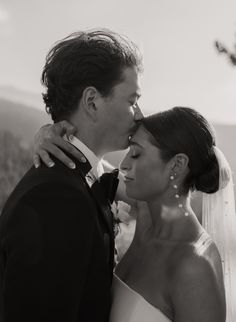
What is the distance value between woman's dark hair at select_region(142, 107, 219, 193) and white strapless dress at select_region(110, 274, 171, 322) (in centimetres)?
79

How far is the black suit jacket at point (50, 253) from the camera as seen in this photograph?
2670mm

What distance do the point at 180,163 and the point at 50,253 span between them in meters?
1.23

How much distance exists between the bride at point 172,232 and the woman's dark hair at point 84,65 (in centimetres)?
46

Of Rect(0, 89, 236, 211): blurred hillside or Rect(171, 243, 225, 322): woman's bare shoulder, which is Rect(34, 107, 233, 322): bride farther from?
Rect(0, 89, 236, 211): blurred hillside

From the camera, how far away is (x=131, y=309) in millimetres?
3500

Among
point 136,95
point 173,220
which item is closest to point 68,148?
point 136,95

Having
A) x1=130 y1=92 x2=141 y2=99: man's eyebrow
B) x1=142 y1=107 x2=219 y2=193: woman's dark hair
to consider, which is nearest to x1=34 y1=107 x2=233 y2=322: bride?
x1=142 y1=107 x2=219 y2=193: woman's dark hair

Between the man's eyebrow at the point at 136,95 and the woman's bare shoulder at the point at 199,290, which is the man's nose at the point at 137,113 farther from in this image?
the woman's bare shoulder at the point at 199,290

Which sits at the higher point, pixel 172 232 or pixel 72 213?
pixel 72 213

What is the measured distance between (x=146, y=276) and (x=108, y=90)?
3.64 ft

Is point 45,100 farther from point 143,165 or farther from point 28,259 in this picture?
point 28,259

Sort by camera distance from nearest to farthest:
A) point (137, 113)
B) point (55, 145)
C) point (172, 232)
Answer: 1. point (55, 145)
2. point (137, 113)
3. point (172, 232)

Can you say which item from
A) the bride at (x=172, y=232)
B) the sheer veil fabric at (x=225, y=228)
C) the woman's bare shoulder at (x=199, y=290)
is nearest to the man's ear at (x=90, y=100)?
the bride at (x=172, y=232)

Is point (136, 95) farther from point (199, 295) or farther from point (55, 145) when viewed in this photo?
point (199, 295)
